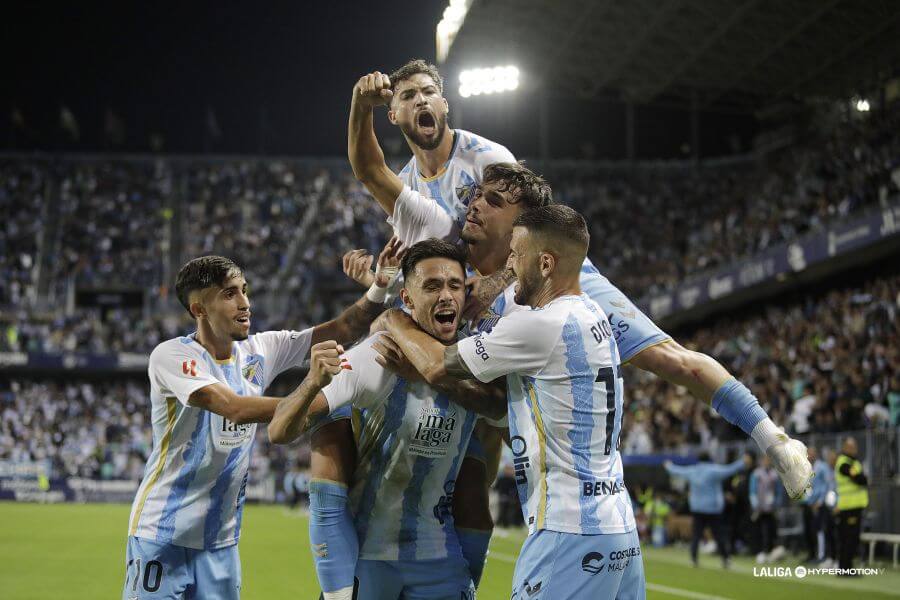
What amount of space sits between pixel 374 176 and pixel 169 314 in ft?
131

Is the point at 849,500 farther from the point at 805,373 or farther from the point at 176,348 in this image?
the point at 176,348

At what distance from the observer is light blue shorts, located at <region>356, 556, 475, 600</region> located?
5238mm

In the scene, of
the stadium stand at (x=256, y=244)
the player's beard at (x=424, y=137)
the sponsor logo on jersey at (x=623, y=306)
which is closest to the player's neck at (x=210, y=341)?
the player's beard at (x=424, y=137)

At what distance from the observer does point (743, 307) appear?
1275 inches

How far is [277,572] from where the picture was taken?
15.2 m

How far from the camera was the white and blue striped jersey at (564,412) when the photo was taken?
14.9 ft

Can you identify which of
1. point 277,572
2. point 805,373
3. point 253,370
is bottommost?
point 277,572

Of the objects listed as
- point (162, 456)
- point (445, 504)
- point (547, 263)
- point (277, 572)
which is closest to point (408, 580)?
point (445, 504)

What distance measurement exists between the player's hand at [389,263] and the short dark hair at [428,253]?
0.80 meters

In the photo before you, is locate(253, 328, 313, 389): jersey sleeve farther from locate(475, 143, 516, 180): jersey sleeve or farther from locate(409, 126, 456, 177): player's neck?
locate(475, 143, 516, 180): jersey sleeve

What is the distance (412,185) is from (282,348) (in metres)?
1.49

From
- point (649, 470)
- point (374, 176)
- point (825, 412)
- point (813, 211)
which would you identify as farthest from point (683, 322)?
point (374, 176)

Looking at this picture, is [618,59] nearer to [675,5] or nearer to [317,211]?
[675,5]

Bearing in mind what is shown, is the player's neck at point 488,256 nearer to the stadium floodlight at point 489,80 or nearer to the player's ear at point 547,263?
the player's ear at point 547,263
